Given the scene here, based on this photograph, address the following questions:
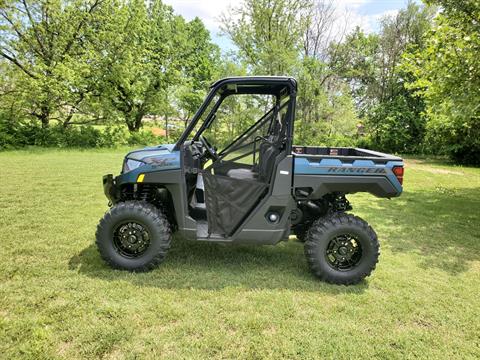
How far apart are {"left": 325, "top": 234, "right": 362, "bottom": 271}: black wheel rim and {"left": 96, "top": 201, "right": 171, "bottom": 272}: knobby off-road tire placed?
1.77m

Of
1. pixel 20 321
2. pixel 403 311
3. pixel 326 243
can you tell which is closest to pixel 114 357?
pixel 20 321

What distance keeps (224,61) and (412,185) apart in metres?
12.1

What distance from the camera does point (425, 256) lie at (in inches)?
181

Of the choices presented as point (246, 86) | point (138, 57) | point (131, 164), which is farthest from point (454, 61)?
point (138, 57)

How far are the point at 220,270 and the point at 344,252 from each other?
137 centimetres

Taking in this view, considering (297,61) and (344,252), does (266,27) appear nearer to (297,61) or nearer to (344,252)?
(297,61)

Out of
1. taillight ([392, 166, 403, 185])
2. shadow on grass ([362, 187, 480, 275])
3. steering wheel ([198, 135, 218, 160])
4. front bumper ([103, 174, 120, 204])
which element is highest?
steering wheel ([198, 135, 218, 160])

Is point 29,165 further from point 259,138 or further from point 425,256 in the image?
point 425,256

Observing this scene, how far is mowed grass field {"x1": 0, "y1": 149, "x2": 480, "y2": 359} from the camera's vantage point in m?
2.53

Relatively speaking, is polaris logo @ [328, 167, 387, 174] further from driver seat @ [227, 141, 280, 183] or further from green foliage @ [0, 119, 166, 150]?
green foliage @ [0, 119, 166, 150]

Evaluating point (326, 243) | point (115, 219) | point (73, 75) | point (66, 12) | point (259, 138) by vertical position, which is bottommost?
point (326, 243)

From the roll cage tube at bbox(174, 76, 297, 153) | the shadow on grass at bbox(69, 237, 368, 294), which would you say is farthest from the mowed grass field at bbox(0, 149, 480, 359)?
the roll cage tube at bbox(174, 76, 297, 153)

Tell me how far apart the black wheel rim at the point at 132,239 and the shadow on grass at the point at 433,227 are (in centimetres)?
341

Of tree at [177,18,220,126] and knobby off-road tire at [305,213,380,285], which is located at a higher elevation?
tree at [177,18,220,126]
